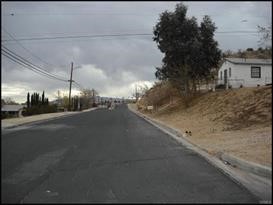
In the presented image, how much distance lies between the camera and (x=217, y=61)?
46.4m

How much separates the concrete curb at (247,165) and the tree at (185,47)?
3095cm

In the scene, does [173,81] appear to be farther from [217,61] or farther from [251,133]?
[251,133]

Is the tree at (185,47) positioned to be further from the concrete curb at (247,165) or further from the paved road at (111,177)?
the concrete curb at (247,165)

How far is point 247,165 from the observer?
10.9 m

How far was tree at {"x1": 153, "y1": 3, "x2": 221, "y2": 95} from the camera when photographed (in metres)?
44.0

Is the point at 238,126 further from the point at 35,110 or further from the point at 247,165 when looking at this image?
the point at 35,110

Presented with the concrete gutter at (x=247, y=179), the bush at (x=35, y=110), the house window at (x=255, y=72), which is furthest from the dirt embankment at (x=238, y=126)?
the bush at (x=35, y=110)

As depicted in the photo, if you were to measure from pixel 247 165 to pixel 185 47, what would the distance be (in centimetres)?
3378

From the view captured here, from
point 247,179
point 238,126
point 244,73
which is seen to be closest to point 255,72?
point 244,73

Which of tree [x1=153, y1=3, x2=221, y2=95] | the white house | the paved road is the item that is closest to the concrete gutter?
the paved road

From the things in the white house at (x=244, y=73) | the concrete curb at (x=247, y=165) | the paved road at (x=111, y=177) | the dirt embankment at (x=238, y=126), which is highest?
→ the white house at (x=244, y=73)

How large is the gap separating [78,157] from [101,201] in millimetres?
6417

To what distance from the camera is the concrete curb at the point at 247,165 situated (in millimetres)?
9255

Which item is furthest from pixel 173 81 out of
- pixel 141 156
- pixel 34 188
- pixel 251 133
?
pixel 34 188
